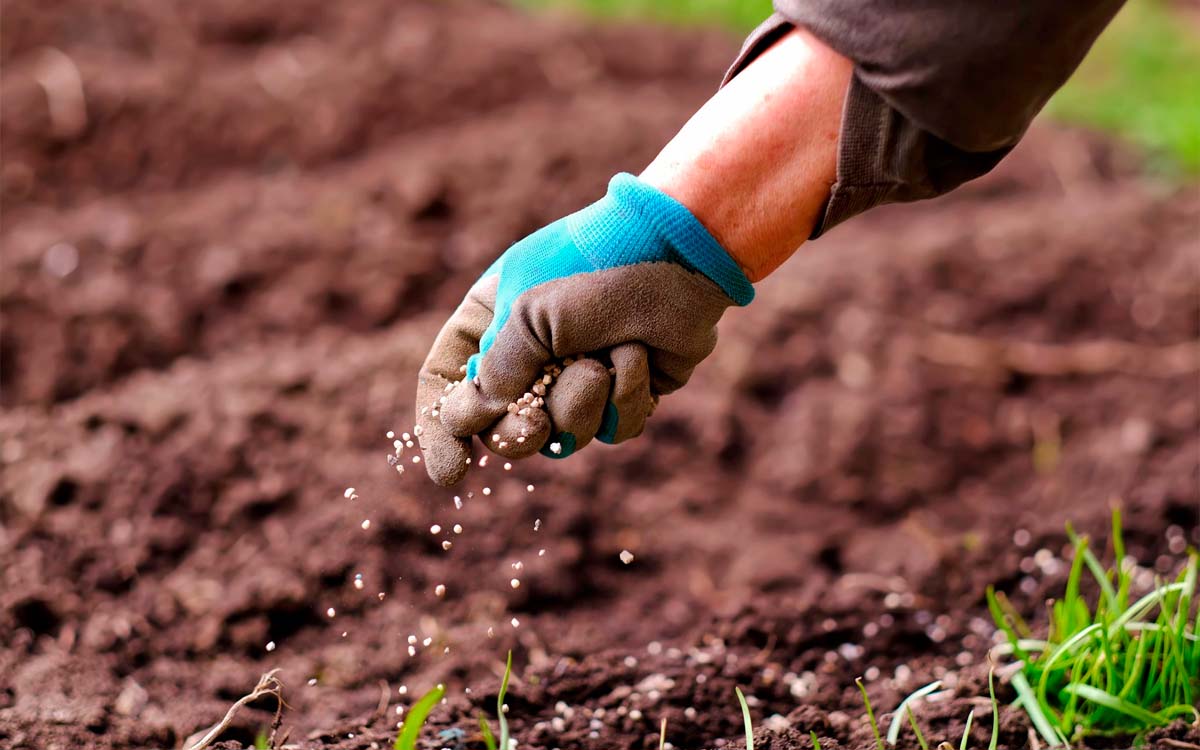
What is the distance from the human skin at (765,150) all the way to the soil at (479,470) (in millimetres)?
814

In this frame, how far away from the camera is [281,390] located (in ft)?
9.23

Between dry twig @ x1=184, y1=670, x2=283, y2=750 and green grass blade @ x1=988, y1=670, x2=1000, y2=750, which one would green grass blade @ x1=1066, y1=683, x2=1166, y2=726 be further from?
dry twig @ x1=184, y1=670, x2=283, y2=750

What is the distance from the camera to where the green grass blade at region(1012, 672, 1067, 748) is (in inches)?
64.7

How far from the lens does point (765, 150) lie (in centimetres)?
144

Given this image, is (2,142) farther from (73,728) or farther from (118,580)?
(73,728)

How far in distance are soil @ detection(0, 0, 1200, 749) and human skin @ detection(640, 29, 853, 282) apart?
2.67ft

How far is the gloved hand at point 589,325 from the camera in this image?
1.50 meters

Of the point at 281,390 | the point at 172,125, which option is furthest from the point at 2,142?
the point at 281,390

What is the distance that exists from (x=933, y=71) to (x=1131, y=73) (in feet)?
18.3

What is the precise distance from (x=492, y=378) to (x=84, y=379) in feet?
6.44

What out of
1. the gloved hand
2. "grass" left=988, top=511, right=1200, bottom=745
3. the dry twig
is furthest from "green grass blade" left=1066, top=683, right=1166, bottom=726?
the dry twig

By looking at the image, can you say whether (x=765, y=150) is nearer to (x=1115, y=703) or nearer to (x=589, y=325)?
(x=589, y=325)

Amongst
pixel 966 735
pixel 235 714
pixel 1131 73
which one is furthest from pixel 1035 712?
pixel 1131 73

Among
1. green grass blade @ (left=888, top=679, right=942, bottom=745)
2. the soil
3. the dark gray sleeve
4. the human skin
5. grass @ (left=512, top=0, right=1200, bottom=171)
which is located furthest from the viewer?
grass @ (left=512, top=0, right=1200, bottom=171)
